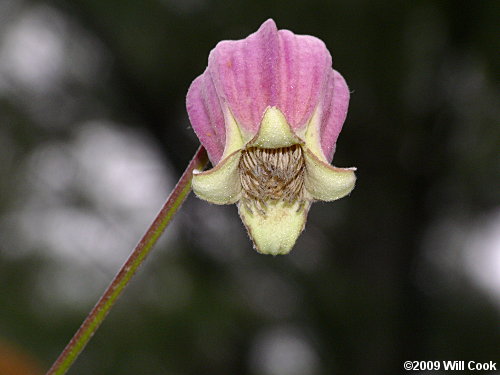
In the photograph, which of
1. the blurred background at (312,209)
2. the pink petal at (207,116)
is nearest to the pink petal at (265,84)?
the pink petal at (207,116)

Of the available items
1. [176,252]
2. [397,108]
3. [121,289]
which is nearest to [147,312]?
[176,252]

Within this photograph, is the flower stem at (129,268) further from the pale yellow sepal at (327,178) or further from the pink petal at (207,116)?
the pale yellow sepal at (327,178)

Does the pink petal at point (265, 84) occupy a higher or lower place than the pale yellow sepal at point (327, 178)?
higher

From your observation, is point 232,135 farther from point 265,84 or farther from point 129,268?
point 129,268

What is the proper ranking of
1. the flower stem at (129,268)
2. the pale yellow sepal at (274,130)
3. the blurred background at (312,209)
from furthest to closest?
the blurred background at (312,209), the flower stem at (129,268), the pale yellow sepal at (274,130)

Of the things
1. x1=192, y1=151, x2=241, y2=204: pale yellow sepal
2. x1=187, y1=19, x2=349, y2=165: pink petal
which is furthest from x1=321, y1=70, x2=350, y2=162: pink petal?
x1=192, y1=151, x2=241, y2=204: pale yellow sepal

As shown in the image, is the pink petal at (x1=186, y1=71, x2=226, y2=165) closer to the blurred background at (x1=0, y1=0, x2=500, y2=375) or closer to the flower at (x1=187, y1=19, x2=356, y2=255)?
the flower at (x1=187, y1=19, x2=356, y2=255)

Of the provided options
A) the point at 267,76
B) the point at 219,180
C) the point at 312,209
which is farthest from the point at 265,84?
the point at 312,209
